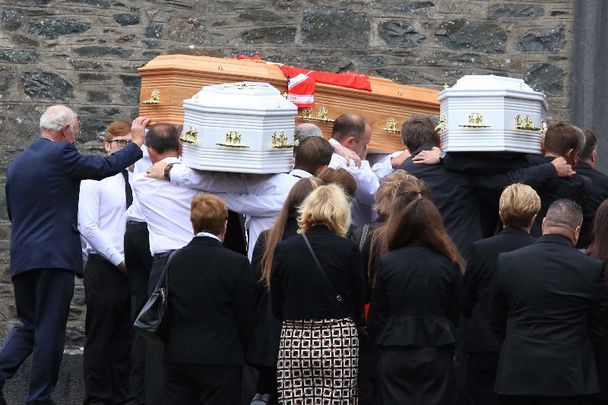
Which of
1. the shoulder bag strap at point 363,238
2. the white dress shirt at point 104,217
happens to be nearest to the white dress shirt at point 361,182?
the shoulder bag strap at point 363,238

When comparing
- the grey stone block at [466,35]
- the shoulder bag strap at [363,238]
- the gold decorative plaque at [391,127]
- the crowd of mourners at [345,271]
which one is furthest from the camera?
the grey stone block at [466,35]

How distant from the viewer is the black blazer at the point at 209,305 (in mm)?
7113

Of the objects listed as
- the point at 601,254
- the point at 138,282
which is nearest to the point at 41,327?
the point at 138,282

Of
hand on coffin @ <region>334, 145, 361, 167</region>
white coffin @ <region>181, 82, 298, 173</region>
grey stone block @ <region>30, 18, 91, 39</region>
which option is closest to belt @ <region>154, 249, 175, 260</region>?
white coffin @ <region>181, 82, 298, 173</region>

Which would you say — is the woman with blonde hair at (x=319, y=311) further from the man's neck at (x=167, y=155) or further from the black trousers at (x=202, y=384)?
the man's neck at (x=167, y=155)

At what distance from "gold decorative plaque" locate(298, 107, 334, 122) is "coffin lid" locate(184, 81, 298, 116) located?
99 cm

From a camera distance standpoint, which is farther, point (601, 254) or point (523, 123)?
point (523, 123)

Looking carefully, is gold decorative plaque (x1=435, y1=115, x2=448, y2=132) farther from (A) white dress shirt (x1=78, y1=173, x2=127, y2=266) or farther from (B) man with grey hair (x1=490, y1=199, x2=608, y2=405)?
(A) white dress shirt (x1=78, y1=173, x2=127, y2=266)

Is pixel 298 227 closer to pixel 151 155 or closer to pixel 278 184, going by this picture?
pixel 278 184

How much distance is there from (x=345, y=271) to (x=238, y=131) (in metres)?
1.18

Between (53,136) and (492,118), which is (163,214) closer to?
(53,136)

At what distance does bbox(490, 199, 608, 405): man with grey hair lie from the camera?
668 centimetres

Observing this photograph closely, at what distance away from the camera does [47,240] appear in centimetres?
854

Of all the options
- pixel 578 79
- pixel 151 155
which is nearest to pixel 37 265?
pixel 151 155
